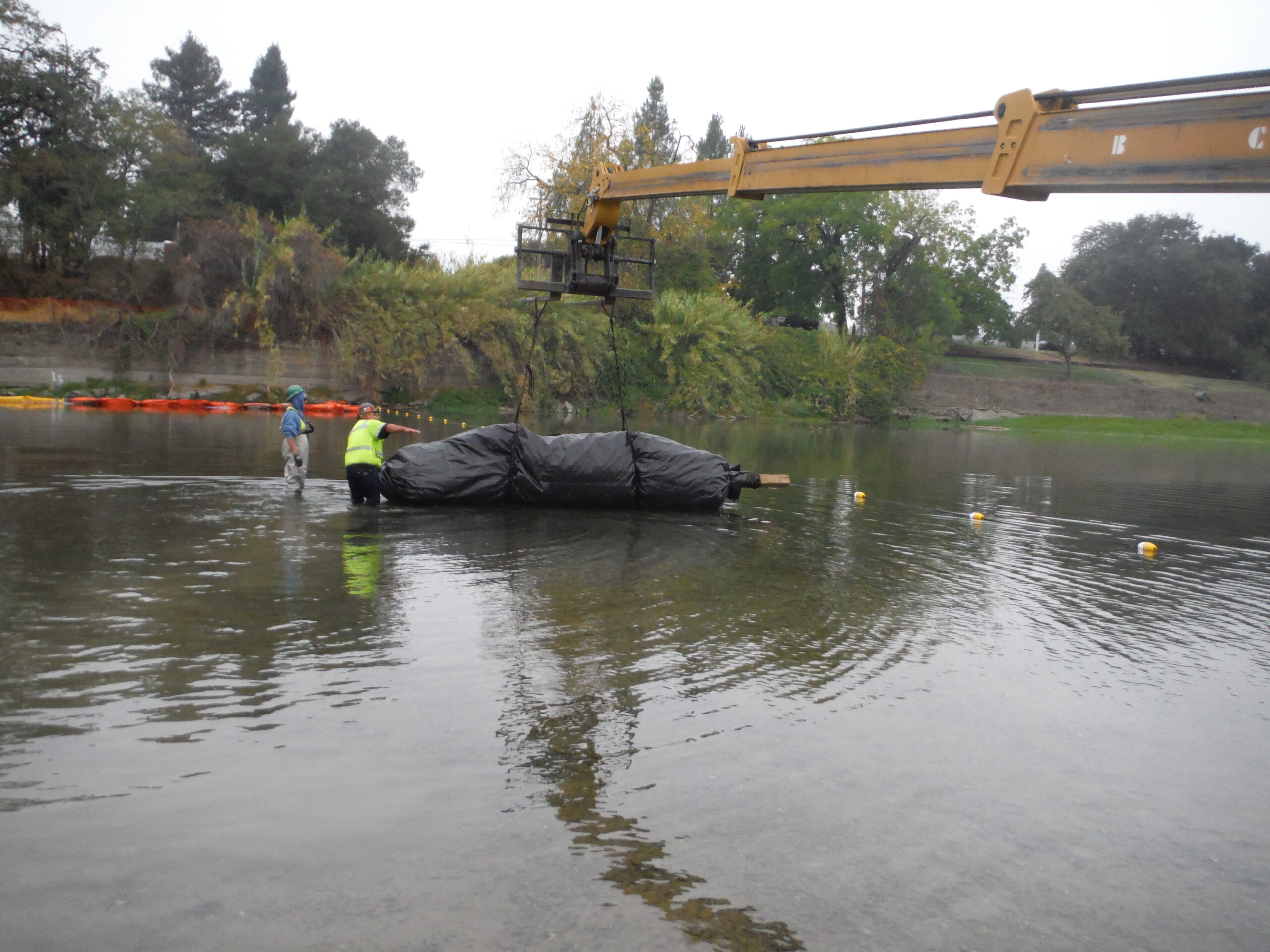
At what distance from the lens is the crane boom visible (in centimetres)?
628

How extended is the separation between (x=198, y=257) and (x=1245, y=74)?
118ft

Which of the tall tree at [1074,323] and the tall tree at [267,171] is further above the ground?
the tall tree at [267,171]

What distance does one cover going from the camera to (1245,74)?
6105 millimetres

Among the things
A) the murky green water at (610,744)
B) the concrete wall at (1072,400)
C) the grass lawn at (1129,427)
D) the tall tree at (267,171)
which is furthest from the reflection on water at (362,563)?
the concrete wall at (1072,400)

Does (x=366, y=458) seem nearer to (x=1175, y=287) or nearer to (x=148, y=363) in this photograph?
(x=148, y=363)

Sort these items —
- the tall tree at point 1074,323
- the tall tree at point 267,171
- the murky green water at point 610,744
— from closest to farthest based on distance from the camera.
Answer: the murky green water at point 610,744 < the tall tree at point 267,171 < the tall tree at point 1074,323

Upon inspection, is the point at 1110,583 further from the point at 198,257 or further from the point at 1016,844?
the point at 198,257

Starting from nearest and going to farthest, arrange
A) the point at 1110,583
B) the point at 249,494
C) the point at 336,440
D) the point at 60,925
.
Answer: the point at 60,925, the point at 1110,583, the point at 249,494, the point at 336,440

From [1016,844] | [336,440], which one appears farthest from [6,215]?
[1016,844]

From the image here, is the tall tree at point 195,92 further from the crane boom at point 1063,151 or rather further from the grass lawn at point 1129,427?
the crane boom at point 1063,151

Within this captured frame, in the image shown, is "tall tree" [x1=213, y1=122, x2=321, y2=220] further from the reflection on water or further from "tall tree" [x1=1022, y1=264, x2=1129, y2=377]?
"tall tree" [x1=1022, y1=264, x2=1129, y2=377]

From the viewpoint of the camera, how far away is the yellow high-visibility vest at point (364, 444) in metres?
12.4

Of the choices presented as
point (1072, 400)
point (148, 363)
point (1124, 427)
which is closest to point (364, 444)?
point (148, 363)

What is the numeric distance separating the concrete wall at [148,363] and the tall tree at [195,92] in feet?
128
